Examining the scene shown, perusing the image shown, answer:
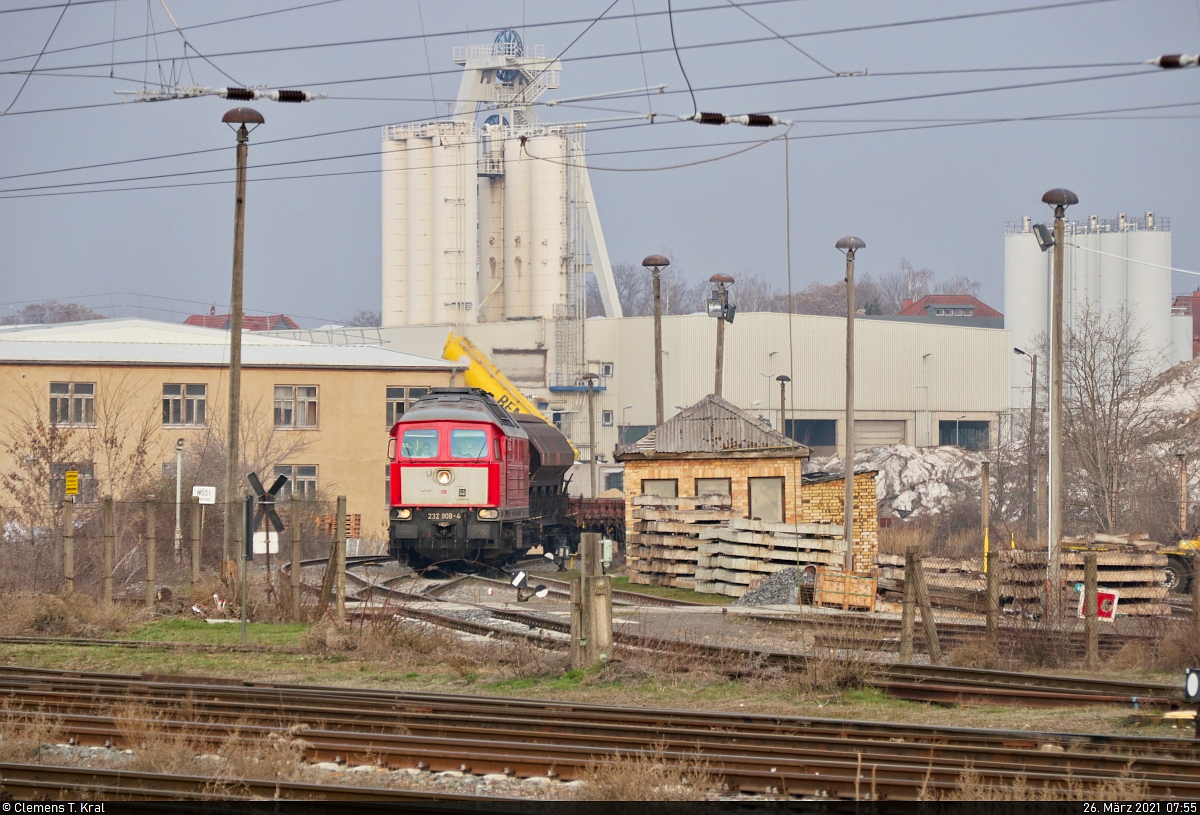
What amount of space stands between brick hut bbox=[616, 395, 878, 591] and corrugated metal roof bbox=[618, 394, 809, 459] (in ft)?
0.08

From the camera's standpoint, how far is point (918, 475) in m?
64.2

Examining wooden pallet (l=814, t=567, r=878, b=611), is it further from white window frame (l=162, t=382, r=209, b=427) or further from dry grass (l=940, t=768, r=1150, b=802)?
white window frame (l=162, t=382, r=209, b=427)

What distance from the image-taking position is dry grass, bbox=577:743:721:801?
26.8 feet

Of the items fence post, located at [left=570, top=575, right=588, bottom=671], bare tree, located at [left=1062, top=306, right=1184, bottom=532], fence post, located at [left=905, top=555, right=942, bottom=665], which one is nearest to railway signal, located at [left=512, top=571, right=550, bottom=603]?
fence post, located at [left=570, top=575, right=588, bottom=671]

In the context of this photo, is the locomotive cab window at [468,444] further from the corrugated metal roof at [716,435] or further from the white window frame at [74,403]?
the white window frame at [74,403]

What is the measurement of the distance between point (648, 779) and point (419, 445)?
70.6 ft

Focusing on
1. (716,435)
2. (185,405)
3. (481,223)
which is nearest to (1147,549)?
(716,435)

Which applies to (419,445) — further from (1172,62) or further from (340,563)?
(1172,62)

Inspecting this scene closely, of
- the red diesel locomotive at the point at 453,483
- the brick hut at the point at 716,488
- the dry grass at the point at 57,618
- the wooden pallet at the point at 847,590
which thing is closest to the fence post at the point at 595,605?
the dry grass at the point at 57,618

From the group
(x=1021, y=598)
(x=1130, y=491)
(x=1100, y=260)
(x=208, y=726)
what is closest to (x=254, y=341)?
(x=1130, y=491)

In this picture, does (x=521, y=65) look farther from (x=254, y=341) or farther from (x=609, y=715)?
(x=609, y=715)

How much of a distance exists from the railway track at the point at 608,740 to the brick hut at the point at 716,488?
1713 centimetres

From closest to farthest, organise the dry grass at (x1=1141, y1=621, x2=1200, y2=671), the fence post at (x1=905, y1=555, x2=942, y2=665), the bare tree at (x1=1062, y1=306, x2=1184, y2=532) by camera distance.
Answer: the dry grass at (x1=1141, y1=621, x2=1200, y2=671), the fence post at (x1=905, y1=555, x2=942, y2=665), the bare tree at (x1=1062, y1=306, x2=1184, y2=532)

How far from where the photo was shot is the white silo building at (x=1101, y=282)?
9212cm
